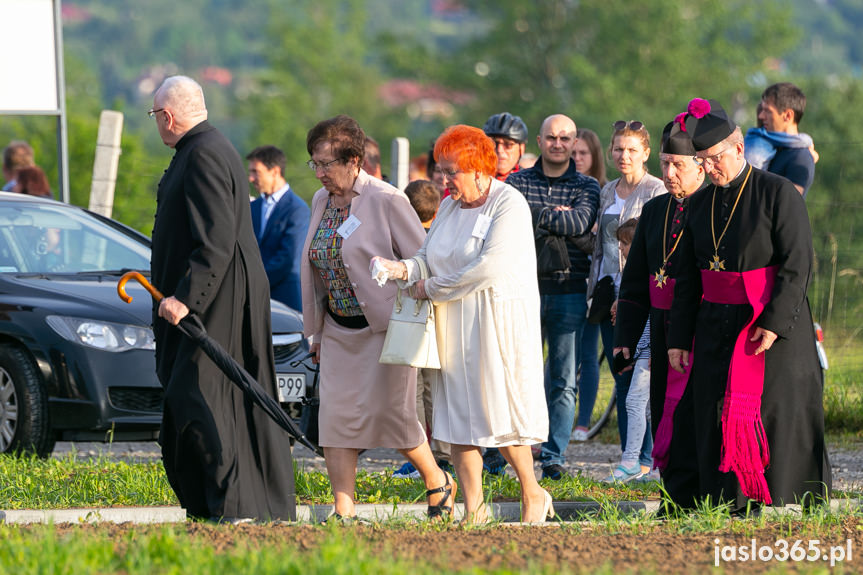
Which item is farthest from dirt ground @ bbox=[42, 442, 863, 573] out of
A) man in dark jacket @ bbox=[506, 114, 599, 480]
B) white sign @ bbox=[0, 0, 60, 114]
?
white sign @ bbox=[0, 0, 60, 114]

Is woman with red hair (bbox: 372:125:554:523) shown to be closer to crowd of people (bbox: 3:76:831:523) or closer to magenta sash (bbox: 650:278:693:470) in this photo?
crowd of people (bbox: 3:76:831:523)

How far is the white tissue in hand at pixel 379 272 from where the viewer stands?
19.5ft

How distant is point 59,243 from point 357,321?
3.64 m

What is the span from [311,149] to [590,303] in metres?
2.55

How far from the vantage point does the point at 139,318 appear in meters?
8.50

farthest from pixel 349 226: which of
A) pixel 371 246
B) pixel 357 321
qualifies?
pixel 357 321

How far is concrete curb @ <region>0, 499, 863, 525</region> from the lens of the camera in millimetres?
6184

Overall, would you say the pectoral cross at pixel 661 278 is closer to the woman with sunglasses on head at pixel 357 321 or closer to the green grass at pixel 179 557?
the woman with sunglasses on head at pixel 357 321

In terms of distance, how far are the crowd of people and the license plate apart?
182 centimetres

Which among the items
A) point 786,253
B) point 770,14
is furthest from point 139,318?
point 770,14

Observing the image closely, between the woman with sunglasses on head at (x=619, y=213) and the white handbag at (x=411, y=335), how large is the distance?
2.08 metres

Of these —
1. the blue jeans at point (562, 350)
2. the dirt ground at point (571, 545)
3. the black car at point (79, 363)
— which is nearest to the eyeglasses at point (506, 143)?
the blue jeans at point (562, 350)

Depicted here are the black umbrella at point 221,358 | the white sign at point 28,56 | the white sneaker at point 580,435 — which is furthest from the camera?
the white sign at point 28,56

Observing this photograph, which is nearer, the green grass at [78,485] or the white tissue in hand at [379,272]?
the white tissue in hand at [379,272]
